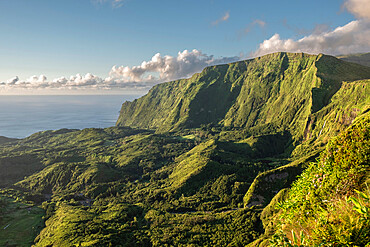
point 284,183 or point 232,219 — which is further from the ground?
point 284,183

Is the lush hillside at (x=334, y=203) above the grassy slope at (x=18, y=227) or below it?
above

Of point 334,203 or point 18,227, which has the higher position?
point 334,203

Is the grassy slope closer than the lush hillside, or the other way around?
the lush hillside

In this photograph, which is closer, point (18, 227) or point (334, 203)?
point (334, 203)

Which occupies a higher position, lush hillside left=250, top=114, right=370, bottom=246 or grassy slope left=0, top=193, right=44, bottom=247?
lush hillside left=250, top=114, right=370, bottom=246

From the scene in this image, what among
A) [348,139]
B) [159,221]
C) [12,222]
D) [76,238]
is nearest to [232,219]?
[159,221]

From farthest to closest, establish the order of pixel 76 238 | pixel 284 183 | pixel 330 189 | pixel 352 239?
1. pixel 284 183
2. pixel 76 238
3. pixel 330 189
4. pixel 352 239

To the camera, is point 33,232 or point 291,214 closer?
point 291,214

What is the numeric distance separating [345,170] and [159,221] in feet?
622

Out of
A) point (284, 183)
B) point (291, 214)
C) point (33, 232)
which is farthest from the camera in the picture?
point (284, 183)

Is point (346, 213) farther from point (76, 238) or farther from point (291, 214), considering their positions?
point (76, 238)

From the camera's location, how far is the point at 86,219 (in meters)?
180

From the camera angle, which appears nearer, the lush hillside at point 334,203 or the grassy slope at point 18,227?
the lush hillside at point 334,203

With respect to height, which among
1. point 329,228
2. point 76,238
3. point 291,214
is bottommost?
point 76,238
